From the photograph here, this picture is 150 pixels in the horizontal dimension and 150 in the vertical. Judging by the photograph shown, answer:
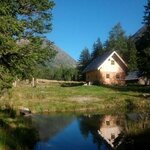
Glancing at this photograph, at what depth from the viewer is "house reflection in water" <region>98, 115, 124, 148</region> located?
77.1 ft

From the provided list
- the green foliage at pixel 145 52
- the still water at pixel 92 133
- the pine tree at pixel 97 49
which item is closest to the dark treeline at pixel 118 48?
the pine tree at pixel 97 49

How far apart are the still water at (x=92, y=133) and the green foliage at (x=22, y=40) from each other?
16.6 feet

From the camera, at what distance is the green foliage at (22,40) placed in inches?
908

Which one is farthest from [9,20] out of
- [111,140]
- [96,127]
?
[96,127]

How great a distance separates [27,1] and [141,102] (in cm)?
2803

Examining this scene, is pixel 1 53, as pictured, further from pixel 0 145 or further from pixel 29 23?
pixel 0 145

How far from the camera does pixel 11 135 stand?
21.0 meters

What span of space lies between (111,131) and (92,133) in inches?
56.8

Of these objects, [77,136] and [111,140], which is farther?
[77,136]

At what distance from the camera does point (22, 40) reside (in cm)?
2623

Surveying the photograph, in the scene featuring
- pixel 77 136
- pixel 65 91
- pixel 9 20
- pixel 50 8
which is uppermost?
pixel 50 8

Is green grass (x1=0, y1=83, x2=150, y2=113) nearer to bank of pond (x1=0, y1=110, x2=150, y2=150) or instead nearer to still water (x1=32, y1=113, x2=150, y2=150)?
still water (x1=32, y1=113, x2=150, y2=150)

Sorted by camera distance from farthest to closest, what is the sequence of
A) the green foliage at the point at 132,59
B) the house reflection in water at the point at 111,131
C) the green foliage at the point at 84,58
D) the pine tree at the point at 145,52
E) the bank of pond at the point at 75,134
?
the green foliage at the point at 84,58
the green foliage at the point at 132,59
the pine tree at the point at 145,52
the house reflection in water at the point at 111,131
the bank of pond at the point at 75,134

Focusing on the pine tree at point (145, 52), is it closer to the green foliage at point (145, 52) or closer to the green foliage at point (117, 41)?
the green foliage at point (145, 52)
